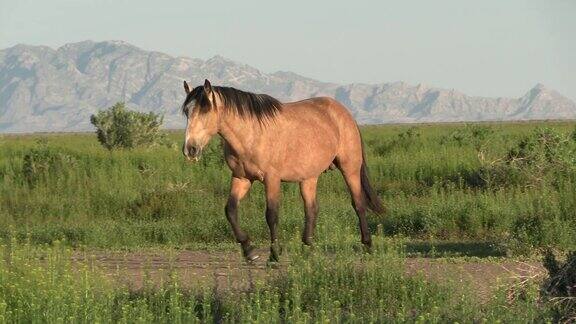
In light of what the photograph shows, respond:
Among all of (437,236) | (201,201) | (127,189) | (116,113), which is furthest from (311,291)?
(116,113)

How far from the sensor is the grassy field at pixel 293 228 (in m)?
9.34

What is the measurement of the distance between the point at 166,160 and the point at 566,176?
10313mm

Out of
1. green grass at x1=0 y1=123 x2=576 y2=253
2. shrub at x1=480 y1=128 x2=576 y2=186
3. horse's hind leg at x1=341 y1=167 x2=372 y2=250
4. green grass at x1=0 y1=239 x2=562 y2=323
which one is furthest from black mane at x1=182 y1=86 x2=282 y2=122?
shrub at x1=480 y1=128 x2=576 y2=186

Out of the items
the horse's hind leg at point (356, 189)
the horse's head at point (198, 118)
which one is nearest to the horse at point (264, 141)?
the horse's head at point (198, 118)

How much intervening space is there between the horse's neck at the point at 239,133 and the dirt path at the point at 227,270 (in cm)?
139

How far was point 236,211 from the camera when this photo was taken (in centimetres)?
1341

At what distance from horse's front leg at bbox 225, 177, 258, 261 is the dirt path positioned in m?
0.15

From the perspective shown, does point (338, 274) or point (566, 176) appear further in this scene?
point (566, 176)

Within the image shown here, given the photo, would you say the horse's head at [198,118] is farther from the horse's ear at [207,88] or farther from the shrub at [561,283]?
the shrub at [561,283]

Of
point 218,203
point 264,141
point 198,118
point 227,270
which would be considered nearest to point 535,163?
point 218,203

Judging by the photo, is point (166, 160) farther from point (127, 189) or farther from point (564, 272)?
point (564, 272)

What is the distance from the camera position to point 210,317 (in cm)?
895

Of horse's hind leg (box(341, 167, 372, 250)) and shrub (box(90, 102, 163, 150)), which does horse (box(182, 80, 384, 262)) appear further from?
shrub (box(90, 102, 163, 150))

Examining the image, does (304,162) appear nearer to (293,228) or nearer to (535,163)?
(293,228)
